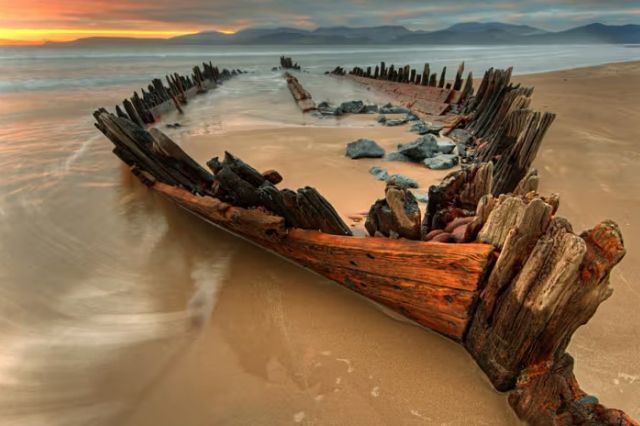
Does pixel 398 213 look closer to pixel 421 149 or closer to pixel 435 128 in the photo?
pixel 421 149

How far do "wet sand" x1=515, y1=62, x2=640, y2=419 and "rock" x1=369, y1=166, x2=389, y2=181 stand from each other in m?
2.09

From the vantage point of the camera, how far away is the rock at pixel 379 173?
17.7 feet

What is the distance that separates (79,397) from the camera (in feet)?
7.40

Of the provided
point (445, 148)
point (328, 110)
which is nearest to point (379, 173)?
point (445, 148)

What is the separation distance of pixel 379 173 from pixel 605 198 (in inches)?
110

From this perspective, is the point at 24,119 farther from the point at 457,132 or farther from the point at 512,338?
the point at 512,338

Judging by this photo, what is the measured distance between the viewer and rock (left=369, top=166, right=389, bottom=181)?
17.7ft

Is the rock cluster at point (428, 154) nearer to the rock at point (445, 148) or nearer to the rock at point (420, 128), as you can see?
the rock at point (445, 148)

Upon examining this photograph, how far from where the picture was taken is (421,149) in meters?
5.96

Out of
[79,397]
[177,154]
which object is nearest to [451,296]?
[79,397]

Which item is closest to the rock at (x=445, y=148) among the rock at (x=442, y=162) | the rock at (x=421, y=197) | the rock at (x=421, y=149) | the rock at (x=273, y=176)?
the rock at (x=421, y=149)

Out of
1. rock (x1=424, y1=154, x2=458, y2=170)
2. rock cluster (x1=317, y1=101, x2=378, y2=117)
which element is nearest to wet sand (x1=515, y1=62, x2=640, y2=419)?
rock (x1=424, y1=154, x2=458, y2=170)

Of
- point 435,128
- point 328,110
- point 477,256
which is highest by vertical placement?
point 477,256

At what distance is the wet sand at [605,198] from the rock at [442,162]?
1236 mm
